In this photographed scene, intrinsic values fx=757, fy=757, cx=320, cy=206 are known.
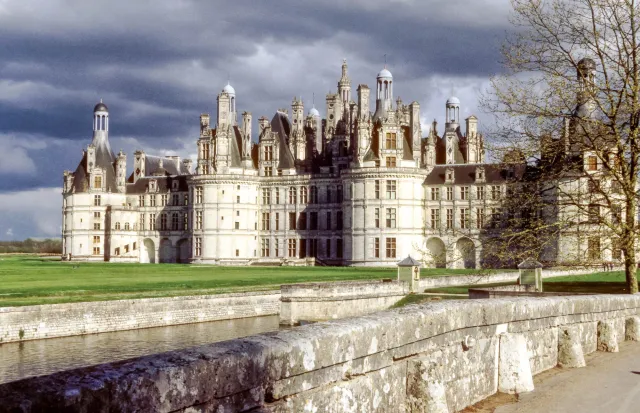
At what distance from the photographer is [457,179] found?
244 ft

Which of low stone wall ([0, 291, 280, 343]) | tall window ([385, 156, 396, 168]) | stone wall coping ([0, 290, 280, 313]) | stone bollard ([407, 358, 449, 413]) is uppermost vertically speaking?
tall window ([385, 156, 396, 168])

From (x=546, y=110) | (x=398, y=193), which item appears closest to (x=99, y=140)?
(x=398, y=193)

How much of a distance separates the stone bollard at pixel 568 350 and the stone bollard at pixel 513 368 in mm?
2087

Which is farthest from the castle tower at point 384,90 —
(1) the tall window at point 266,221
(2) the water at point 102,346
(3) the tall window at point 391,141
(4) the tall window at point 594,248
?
(4) the tall window at point 594,248

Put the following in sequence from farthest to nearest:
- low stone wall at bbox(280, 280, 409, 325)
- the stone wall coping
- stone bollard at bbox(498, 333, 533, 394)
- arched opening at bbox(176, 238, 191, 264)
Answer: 1. arched opening at bbox(176, 238, 191, 264)
2. low stone wall at bbox(280, 280, 409, 325)
3. the stone wall coping
4. stone bollard at bbox(498, 333, 533, 394)

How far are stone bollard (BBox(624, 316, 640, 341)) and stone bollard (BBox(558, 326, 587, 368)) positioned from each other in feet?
12.7

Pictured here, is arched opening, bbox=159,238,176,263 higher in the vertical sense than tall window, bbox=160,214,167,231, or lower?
lower

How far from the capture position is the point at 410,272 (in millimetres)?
43312

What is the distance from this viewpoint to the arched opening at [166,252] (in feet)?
293

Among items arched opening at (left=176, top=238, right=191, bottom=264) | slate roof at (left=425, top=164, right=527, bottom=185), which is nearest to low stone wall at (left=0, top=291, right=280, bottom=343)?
slate roof at (left=425, top=164, right=527, bottom=185)

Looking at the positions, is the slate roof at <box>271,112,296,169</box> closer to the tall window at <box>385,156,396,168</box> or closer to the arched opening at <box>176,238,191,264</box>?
the tall window at <box>385,156,396,168</box>

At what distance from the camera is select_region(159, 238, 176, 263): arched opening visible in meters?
89.4

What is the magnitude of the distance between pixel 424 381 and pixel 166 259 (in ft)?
276

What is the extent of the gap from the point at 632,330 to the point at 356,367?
34.6ft
